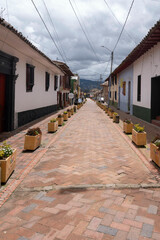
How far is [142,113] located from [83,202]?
44.8 feet

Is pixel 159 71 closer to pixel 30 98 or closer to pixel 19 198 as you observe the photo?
pixel 30 98

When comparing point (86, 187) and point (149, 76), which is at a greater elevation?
point (149, 76)

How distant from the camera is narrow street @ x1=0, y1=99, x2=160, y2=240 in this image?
9.71 feet

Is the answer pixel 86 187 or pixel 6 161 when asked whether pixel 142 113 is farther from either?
pixel 6 161

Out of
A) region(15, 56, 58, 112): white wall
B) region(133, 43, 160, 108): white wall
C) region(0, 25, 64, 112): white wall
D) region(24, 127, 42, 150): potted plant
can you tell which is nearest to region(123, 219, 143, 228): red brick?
region(24, 127, 42, 150): potted plant

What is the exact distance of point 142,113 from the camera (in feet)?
53.7

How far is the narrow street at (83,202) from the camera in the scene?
296 centimetres

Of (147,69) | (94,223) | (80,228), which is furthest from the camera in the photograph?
(147,69)

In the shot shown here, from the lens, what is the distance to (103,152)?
7309mm

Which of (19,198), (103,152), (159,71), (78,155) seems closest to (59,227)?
(19,198)

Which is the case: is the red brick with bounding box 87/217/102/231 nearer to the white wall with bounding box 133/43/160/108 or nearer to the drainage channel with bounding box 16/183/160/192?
the drainage channel with bounding box 16/183/160/192

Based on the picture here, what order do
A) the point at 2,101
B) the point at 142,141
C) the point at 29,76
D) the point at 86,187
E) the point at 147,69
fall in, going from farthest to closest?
the point at 147,69
the point at 29,76
the point at 2,101
the point at 142,141
the point at 86,187

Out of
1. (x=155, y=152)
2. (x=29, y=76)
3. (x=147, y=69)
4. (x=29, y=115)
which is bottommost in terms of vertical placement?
(x=155, y=152)

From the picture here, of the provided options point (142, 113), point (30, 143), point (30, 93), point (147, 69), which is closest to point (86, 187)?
point (30, 143)
